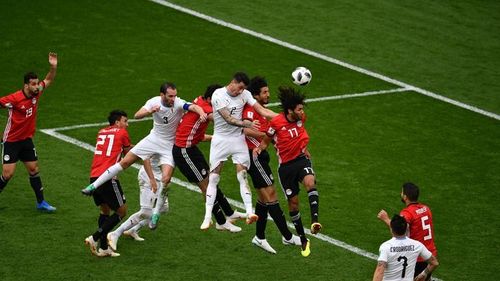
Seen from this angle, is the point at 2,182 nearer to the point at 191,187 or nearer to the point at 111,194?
the point at 111,194

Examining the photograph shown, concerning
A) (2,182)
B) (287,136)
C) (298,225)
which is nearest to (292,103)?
(287,136)

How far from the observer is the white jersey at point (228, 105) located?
679 inches

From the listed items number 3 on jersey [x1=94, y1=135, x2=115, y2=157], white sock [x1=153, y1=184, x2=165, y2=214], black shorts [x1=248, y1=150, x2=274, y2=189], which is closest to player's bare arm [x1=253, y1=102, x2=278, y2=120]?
black shorts [x1=248, y1=150, x2=274, y2=189]

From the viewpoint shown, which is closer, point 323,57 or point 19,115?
point 19,115

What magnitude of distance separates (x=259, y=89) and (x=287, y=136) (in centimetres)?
103

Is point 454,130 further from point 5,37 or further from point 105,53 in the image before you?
point 5,37

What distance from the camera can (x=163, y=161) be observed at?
17969 millimetres

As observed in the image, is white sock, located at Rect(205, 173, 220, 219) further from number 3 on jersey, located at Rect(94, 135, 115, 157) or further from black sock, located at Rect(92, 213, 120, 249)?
number 3 on jersey, located at Rect(94, 135, 115, 157)

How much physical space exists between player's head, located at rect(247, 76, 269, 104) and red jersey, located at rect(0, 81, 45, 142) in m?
3.98

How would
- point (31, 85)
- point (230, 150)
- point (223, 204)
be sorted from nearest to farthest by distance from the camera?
point (230, 150)
point (223, 204)
point (31, 85)

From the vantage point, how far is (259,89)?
17594 mm

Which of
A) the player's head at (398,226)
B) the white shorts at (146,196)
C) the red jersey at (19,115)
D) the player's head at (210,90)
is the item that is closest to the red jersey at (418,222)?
the player's head at (398,226)

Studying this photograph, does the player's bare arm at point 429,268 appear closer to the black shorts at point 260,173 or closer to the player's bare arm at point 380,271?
the player's bare arm at point 380,271

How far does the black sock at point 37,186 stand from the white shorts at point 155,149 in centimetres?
239
